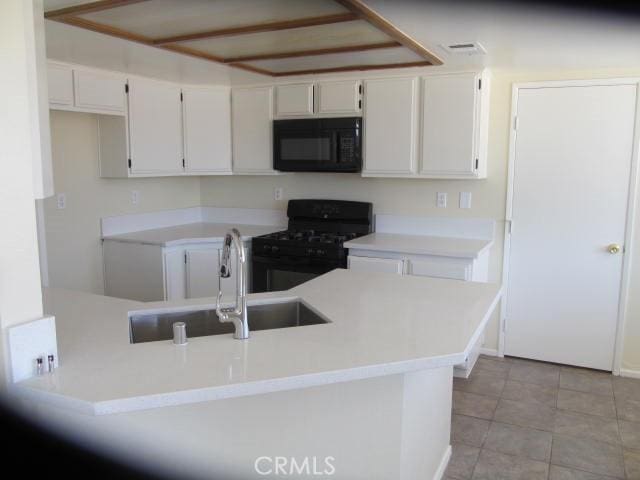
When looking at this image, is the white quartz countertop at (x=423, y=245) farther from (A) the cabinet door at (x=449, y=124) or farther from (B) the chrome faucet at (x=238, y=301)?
(B) the chrome faucet at (x=238, y=301)

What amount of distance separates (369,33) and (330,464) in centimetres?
177

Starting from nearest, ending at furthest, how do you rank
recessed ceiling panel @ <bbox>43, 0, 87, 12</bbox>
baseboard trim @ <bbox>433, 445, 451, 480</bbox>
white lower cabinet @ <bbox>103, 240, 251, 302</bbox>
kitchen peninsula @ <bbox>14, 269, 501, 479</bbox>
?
kitchen peninsula @ <bbox>14, 269, 501, 479</bbox>
recessed ceiling panel @ <bbox>43, 0, 87, 12</bbox>
baseboard trim @ <bbox>433, 445, 451, 480</bbox>
white lower cabinet @ <bbox>103, 240, 251, 302</bbox>

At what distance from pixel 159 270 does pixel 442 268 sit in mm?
2021

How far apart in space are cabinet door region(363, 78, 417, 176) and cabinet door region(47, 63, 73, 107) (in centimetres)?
196

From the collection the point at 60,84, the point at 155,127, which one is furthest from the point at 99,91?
the point at 155,127

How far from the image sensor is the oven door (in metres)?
3.81

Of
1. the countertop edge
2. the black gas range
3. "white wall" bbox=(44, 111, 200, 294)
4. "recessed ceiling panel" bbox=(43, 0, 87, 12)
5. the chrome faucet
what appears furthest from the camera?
the black gas range

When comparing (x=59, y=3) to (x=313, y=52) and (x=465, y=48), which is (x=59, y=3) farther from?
(x=465, y=48)

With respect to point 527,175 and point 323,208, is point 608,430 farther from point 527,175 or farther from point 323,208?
point 323,208

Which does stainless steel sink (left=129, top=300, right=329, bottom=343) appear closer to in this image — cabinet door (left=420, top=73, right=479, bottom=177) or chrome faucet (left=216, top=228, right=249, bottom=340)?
chrome faucet (left=216, top=228, right=249, bottom=340)

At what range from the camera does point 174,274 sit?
3.99 meters

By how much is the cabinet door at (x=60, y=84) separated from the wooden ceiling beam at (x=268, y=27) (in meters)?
1.15

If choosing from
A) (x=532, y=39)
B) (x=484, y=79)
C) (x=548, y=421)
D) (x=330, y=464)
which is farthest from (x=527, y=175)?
(x=330, y=464)

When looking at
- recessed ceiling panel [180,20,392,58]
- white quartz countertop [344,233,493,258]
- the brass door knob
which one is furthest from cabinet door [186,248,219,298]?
the brass door knob
